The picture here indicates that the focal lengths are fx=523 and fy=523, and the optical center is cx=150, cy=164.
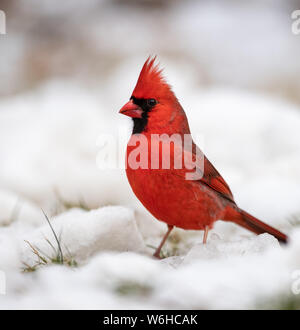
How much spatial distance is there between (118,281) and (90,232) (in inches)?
19.5

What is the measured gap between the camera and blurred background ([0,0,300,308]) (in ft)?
8.07

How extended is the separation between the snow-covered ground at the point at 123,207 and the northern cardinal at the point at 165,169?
139 millimetres

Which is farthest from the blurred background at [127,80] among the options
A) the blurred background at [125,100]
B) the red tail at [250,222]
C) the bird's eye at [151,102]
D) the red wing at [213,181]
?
the bird's eye at [151,102]

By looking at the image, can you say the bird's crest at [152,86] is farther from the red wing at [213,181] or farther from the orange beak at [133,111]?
the red wing at [213,181]

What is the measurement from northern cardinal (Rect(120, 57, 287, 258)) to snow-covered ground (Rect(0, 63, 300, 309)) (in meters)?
0.14

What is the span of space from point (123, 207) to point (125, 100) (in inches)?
114

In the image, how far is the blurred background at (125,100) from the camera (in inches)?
96.9
